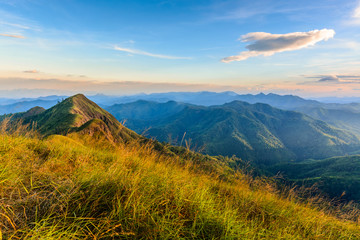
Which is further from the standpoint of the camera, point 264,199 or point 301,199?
point 301,199

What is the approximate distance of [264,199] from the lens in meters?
4.86

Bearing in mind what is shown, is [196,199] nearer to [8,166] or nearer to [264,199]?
[264,199]

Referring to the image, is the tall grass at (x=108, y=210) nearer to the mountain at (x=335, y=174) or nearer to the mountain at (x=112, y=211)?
the mountain at (x=112, y=211)

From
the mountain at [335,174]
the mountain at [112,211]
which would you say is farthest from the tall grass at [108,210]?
the mountain at [335,174]

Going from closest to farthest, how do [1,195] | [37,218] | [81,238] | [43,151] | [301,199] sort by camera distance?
[81,238] → [37,218] → [1,195] → [43,151] → [301,199]

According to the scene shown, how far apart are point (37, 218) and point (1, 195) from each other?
0.79 m

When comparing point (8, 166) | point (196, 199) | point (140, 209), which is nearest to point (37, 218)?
point (140, 209)

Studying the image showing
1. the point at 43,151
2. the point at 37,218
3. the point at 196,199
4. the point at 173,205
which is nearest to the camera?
the point at 37,218

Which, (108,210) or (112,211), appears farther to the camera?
(108,210)

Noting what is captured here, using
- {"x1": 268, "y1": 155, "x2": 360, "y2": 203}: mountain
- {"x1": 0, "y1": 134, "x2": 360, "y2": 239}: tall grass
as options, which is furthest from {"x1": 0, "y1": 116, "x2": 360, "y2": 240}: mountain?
{"x1": 268, "y1": 155, "x2": 360, "y2": 203}: mountain

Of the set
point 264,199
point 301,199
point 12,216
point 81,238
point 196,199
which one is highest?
point 12,216

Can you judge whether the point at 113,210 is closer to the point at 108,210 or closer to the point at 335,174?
the point at 108,210

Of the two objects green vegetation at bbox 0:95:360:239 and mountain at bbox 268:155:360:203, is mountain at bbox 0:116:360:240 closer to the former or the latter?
green vegetation at bbox 0:95:360:239

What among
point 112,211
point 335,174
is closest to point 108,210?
point 112,211
